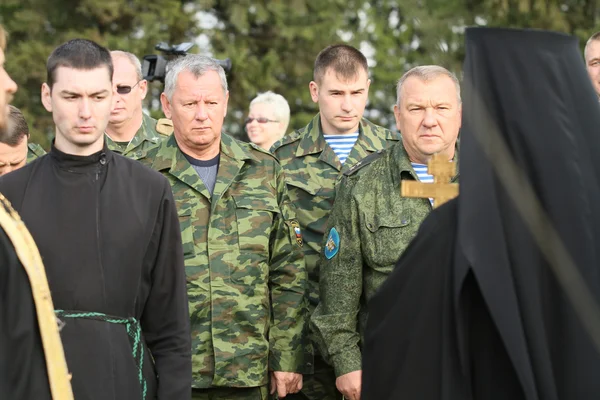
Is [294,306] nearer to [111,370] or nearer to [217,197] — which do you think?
[217,197]

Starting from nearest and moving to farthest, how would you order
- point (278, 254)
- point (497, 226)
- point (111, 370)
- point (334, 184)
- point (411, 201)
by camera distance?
point (497, 226) → point (111, 370) → point (411, 201) → point (278, 254) → point (334, 184)

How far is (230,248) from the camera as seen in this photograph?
5.52m

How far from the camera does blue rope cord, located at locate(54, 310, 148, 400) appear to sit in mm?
4000

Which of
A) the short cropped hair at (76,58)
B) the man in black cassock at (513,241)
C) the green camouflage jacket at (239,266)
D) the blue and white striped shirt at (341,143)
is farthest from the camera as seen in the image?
the blue and white striped shirt at (341,143)

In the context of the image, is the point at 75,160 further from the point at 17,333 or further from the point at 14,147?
the point at 14,147

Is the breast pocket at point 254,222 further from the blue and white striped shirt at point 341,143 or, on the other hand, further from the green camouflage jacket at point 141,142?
the blue and white striped shirt at point 341,143

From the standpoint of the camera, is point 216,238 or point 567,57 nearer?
point 567,57

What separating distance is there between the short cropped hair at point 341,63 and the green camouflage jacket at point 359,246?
153 cm

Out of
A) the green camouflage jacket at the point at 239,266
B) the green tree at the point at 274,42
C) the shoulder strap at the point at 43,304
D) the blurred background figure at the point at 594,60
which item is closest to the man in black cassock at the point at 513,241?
the shoulder strap at the point at 43,304

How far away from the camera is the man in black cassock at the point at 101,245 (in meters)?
4.00

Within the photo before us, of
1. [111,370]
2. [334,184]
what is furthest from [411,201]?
[111,370]

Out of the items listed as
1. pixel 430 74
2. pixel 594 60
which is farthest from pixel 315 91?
pixel 430 74

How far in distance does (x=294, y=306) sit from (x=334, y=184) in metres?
1.06

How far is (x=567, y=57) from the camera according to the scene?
120 inches
